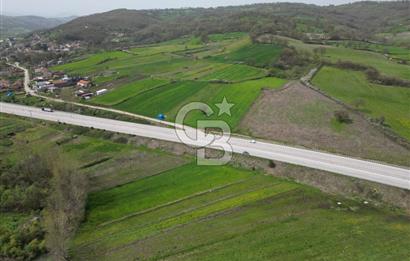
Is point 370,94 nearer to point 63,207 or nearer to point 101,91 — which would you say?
point 101,91

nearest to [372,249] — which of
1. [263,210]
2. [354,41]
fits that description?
[263,210]

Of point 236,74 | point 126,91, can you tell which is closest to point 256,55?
point 236,74

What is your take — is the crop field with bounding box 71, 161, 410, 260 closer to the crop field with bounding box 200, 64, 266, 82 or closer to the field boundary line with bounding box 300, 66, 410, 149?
the field boundary line with bounding box 300, 66, 410, 149

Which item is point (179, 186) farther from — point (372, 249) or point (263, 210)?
point (372, 249)

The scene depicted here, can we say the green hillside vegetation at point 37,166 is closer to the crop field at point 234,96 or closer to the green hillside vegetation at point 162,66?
the crop field at point 234,96

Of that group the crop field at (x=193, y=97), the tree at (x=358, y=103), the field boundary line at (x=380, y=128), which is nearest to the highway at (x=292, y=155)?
the crop field at (x=193, y=97)

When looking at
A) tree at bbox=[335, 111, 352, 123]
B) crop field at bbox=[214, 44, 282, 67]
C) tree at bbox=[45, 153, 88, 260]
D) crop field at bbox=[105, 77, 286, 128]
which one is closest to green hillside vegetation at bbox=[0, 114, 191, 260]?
tree at bbox=[45, 153, 88, 260]
